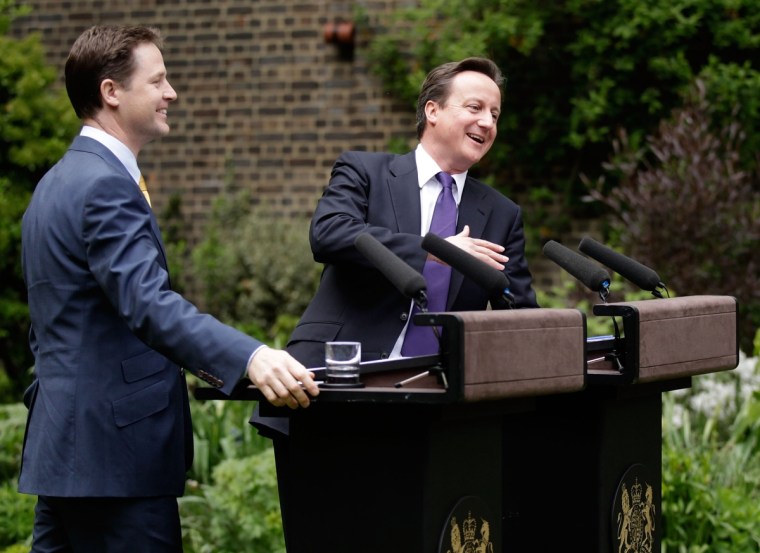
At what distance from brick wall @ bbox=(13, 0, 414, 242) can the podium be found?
242 inches

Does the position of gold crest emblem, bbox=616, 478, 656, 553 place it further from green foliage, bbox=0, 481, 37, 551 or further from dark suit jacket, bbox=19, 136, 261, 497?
green foliage, bbox=0, 481, 37, 551

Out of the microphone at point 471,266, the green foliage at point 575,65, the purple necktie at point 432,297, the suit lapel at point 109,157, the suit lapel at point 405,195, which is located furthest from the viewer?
the green foliage at point 575,65

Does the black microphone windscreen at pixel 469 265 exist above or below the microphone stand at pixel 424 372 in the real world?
above

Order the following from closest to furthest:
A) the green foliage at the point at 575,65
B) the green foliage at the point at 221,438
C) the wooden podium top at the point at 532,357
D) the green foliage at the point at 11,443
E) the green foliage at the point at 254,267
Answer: the wooden podium top at the point at 532,357, the green foliage at the point at 221,438, the green foliage at the point at 11,443, the green foliage at the point at 575,65, the green foliage at the point at 254,267

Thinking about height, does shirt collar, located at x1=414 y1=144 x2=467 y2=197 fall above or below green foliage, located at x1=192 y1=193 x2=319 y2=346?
below

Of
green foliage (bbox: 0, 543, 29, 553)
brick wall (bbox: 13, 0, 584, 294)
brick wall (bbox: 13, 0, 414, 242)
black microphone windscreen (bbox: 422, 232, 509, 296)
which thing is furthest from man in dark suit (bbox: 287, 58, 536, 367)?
brick wall (bbox: 13, 0, 414, 242)

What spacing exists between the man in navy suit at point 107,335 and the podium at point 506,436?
23 cm

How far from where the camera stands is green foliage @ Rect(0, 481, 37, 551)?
5215mm

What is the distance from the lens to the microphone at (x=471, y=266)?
2.69 m

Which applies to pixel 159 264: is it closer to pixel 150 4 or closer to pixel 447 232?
pixel 447 232

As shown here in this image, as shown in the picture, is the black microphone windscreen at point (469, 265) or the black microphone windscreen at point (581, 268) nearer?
the black microphone windscreen at point (469, 265)

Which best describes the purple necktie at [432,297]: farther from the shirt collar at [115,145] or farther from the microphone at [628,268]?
the shirt collar at [115,145]

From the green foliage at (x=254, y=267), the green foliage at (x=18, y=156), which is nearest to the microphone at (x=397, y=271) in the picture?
the green foliage at (x=18, y=156)

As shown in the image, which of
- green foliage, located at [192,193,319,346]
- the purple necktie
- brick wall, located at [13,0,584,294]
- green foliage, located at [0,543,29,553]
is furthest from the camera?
brick wall, located at [13,0,584,294]
